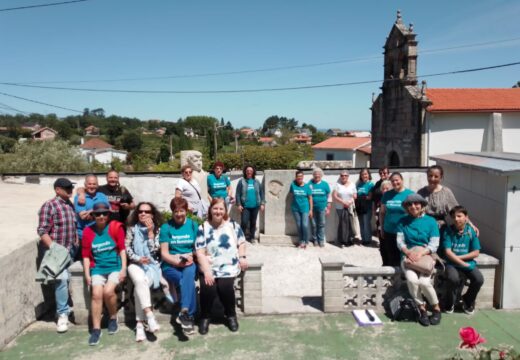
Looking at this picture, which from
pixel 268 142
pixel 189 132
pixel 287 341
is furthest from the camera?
pixel 189 132

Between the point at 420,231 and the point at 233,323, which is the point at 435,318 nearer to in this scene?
the point at 420,231

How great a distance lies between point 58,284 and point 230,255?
2072 millimetres

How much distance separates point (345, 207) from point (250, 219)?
2060 millimetres

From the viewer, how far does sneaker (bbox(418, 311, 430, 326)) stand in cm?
464

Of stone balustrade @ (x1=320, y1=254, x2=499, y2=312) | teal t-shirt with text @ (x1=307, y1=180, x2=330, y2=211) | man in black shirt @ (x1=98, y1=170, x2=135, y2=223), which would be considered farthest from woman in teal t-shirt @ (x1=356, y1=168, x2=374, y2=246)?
man in black shirt @ (x1=98, y1=170, x2=135, y2=223)

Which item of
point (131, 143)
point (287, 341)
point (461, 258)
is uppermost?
point (131, 143)

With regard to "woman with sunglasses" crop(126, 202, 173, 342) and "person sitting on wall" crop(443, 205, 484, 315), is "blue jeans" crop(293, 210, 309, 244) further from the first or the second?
"woman with sunglasses" crop(126, 202, 173, 342)

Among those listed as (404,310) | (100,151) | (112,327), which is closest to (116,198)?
(112,327)

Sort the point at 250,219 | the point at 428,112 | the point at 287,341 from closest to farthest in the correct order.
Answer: the point at 287,341, the point at 250,219, the point at 428,112

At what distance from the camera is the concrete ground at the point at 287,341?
409 cm

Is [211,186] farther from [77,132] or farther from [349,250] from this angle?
[77,132]

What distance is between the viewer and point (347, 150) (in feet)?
164

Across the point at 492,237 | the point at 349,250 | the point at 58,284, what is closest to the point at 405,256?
the point at 492,237

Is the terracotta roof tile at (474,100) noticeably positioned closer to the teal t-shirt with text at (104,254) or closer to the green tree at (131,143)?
the teal t-shirt with text at (104,254)
